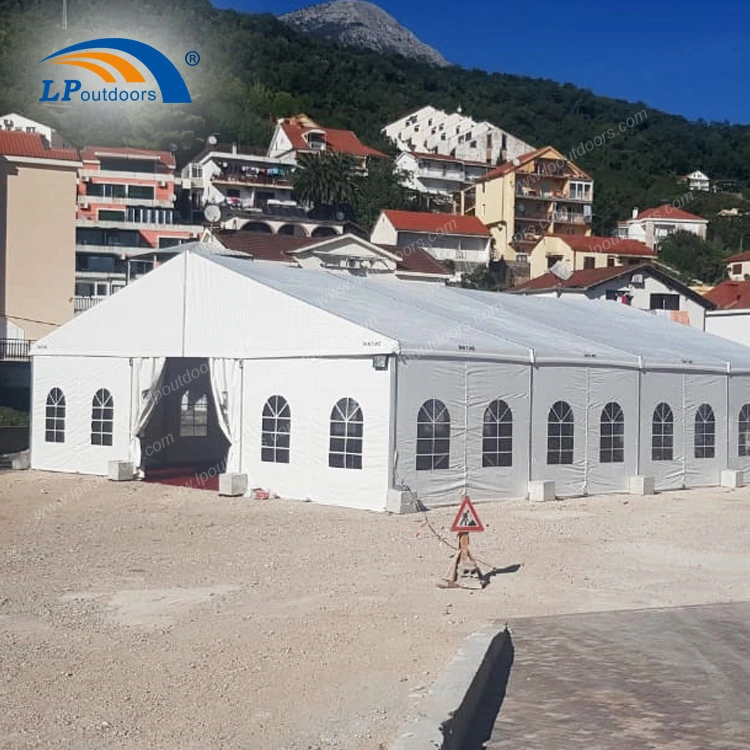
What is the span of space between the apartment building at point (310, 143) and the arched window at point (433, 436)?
74.6m

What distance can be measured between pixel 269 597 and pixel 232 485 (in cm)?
865

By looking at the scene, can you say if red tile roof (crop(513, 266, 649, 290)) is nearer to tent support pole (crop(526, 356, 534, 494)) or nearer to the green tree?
the green tree

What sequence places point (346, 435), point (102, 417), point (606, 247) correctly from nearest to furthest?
point (346, 435) < point (102, 417) < point (606, 247)

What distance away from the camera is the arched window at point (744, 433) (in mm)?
24469

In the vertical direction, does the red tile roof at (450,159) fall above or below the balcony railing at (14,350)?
above

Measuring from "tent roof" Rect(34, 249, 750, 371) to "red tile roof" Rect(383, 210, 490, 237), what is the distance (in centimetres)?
4333

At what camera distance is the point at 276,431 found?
19.9 meters

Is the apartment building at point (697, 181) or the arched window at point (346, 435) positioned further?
the apartment building at point (697, 181)

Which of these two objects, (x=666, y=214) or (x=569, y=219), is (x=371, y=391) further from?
(x=666, y=214)

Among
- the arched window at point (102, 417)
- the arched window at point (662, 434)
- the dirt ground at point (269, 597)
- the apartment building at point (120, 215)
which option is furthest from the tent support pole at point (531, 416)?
the apartment building at point (120, 215)

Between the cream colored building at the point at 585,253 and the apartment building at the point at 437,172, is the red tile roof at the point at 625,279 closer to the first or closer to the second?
the cream colored building at the point at 585,253

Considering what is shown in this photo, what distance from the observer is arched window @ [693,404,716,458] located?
76.7 feet

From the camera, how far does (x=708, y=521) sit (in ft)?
59.7

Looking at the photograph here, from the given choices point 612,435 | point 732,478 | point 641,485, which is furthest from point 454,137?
point 641,485
